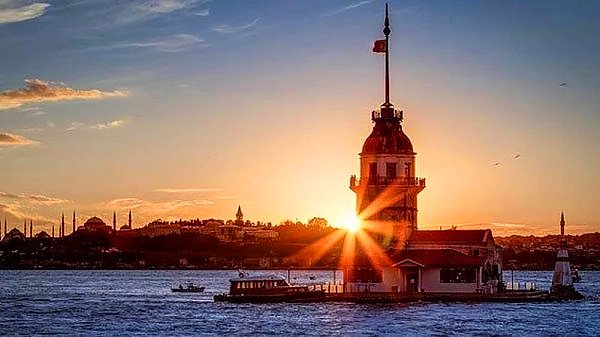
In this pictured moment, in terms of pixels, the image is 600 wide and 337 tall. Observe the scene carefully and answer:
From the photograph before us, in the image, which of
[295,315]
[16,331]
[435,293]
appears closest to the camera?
[16,331]

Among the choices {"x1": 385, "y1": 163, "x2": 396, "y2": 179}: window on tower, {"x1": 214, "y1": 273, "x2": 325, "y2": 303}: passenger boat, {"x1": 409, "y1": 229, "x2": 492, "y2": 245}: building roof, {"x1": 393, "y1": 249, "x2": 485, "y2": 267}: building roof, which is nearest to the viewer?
{"x1": 393, "y1": 249, "x2": 485, "y2": 267}: building roof

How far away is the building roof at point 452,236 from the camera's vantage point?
8806 centimetres

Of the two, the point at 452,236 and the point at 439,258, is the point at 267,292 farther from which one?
the point at 452,236


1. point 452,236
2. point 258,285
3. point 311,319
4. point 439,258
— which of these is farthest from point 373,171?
point 311,319

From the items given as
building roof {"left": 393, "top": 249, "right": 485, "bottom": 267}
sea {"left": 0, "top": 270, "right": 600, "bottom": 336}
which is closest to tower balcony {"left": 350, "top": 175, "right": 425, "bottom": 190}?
building roof {"left": 393, "top": 249, "right": 485, "bottom": 267}

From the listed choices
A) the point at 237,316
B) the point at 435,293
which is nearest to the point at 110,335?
the point at 237,316

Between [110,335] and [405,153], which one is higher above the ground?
[405,153]

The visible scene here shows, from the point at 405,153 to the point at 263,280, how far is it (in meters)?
15.4

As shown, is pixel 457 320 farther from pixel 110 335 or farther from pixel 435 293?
pixel 110 335

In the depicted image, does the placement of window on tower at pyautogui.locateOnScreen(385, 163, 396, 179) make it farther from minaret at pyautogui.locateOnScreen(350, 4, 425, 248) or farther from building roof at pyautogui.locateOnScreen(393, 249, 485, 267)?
building roof at pyautogui.locateOnScreen(393, 249, 485, 267)

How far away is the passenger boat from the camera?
298ft

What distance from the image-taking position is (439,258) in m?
85.4

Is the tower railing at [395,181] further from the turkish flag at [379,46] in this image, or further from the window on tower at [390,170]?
the turkish flag at [379,46]

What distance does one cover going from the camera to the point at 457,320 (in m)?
73.8
